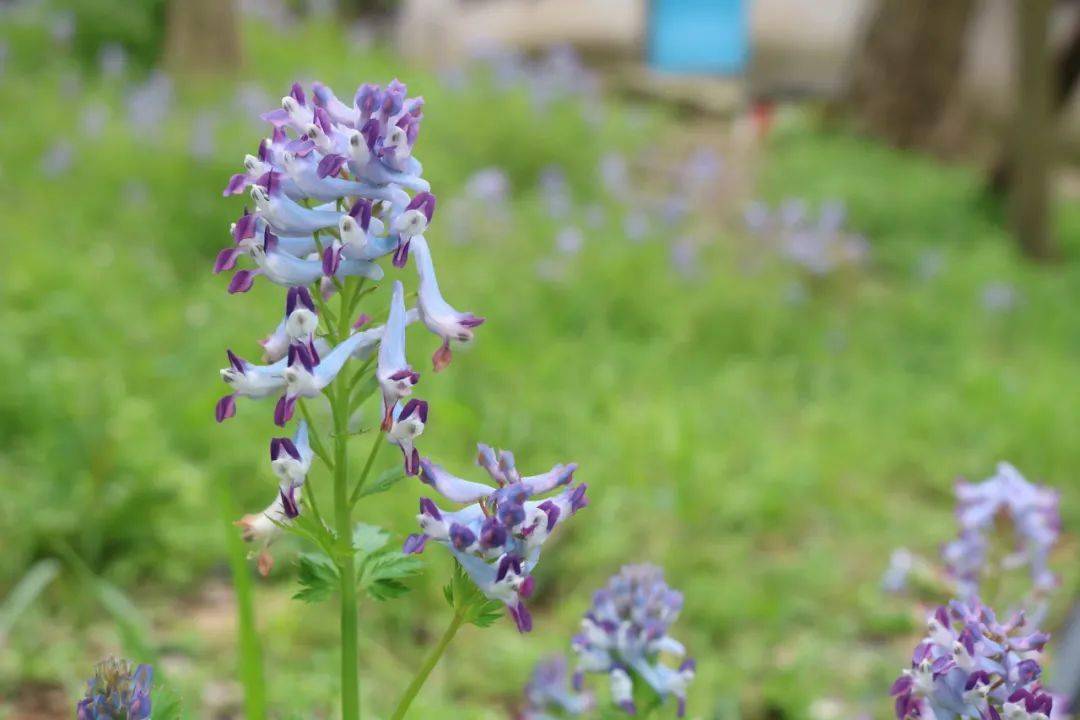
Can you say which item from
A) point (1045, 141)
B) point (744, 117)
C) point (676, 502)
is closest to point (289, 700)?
point (676, 502)

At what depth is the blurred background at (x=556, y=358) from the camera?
2965 mm

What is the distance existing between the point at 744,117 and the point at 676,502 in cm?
1041

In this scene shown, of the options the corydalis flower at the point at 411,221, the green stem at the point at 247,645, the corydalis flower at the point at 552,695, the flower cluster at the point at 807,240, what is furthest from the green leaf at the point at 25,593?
the flower cluster at the point at 807,240

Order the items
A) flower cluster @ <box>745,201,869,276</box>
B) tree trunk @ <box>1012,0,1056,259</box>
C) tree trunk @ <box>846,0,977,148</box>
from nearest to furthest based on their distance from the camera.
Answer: flower cluster @ <box>745,201,869,276</box> < tree trunk @ <box>1012,0,1056,259</box> < tree trunk @ <box>846,0,977,148</box>

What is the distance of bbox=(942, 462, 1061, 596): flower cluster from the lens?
1.91m

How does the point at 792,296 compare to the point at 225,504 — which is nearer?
the point at 225,504

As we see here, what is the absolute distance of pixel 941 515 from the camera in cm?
405

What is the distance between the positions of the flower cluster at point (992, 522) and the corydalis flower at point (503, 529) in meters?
1.03

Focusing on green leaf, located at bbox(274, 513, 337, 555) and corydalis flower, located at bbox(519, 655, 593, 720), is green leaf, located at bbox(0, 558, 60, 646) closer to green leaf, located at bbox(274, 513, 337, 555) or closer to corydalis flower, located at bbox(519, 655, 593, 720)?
corydalis flower, located at bbox(519, 655, 593, 720)

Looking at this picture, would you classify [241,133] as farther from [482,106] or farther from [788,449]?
[788,449]

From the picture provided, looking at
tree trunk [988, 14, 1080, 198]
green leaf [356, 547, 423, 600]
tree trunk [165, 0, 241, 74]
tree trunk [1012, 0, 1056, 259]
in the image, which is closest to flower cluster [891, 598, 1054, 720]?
green leaf [356, 547, 423, 600]

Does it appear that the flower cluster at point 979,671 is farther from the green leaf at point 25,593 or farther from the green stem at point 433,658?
the green leaf at point 25,593

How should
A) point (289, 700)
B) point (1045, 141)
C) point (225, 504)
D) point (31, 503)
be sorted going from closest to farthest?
1. point (225, 504)
2. point (289, 700)
3. point (31, 503)
4. point (1045, 141)

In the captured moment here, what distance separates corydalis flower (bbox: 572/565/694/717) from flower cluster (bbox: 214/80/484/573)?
553mm
